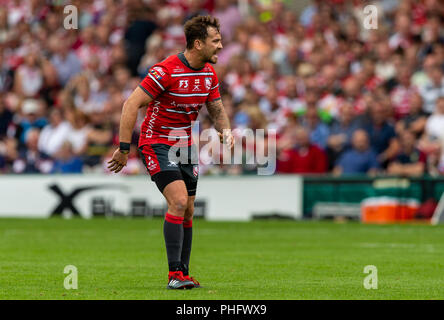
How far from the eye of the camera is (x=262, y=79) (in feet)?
78.0

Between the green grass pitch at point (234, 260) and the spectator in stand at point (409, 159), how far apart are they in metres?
1.41

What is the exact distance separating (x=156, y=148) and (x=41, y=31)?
2071 cm

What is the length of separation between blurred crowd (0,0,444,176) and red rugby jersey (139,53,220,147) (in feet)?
36.3

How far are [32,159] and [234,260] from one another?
13350 millimetres

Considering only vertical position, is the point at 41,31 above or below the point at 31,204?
above

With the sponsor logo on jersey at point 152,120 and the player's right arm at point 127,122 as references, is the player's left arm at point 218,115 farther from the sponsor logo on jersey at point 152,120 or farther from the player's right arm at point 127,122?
the player's right arm at point 127,122

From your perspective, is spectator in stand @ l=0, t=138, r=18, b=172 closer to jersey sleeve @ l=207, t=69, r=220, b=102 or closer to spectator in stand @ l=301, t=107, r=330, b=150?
spectator in stand @ l=301, t=107, r=330, b=150

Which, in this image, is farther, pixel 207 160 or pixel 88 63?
pixel 88 63

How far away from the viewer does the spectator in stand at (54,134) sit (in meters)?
24.3

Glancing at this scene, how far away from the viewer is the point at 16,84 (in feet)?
90.5

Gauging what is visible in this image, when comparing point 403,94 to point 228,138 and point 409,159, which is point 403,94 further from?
point 228,138

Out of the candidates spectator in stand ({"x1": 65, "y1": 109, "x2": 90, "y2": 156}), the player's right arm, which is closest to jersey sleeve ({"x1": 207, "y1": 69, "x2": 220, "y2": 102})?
the player's right arm
